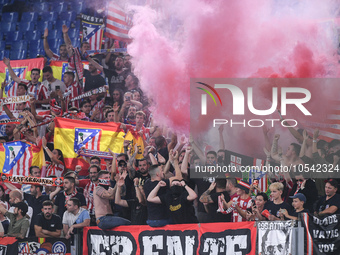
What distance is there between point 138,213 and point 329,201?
2768mm

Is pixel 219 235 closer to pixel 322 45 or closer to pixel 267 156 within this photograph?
pixel 267 156

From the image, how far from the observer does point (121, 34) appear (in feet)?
41.9

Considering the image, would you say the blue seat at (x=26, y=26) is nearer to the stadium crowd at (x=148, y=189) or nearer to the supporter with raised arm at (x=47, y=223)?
the stadium crowd at (x=148, y=189)

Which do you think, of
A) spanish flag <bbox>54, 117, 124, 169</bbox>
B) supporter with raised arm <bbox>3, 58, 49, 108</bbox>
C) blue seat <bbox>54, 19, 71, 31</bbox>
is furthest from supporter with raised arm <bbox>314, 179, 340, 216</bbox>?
blue seat <bbox>54, 19, 71, 31</bbox>

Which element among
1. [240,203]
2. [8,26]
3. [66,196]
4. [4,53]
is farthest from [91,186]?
[8,26]

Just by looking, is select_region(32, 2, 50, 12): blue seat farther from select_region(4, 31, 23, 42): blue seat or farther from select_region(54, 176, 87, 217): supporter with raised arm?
select_region(54, 176, 87, 217): supporter with raised arm

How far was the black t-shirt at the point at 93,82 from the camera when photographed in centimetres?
1212

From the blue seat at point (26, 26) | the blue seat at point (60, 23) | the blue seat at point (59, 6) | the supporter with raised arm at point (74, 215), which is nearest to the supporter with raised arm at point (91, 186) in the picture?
the supporter with raised arm at point (74, 215)

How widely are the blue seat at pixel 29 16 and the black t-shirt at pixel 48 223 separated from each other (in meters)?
9.65

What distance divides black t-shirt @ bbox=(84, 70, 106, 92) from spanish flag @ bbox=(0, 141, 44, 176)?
1936 millimetres

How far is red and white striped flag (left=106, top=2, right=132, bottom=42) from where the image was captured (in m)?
12.5

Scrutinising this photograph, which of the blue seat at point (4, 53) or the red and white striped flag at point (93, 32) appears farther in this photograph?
the blue seat at point (4, 53)

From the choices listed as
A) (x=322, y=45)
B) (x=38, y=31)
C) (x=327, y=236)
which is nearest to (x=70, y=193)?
(x=327, y=236)

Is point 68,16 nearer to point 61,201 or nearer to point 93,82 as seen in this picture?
point 93,82
